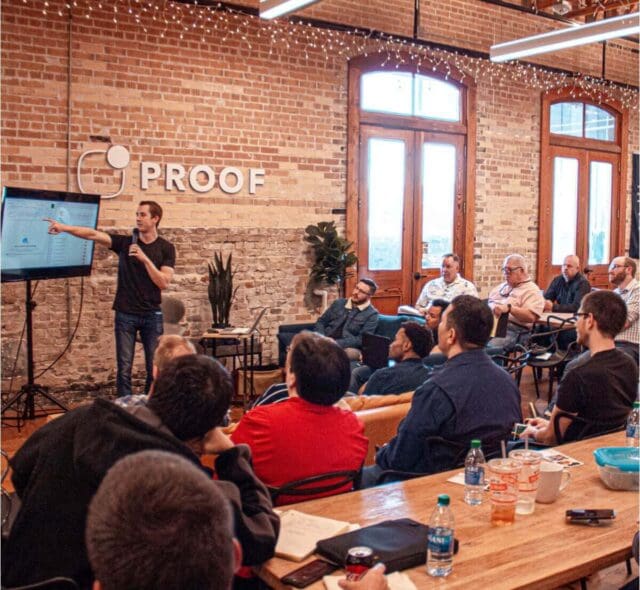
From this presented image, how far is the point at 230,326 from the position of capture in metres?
7.81

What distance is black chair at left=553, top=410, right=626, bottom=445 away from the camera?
11.5 feet

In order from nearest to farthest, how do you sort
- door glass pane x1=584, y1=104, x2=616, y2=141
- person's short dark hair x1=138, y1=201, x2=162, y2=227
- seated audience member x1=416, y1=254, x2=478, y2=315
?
person's short dark hair x1=138, y1=201, x2=162, y2=227
seated audience member x1=416, y1=254, x2=478, y2=315
door glass pane x1=584, y1=104, x2=616, y2=141

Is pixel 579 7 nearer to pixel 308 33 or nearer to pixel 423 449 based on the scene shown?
pixel 308 33

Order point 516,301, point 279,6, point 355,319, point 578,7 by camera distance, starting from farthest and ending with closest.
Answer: point 578,7, point 516,301, point 355,319, point 279,6

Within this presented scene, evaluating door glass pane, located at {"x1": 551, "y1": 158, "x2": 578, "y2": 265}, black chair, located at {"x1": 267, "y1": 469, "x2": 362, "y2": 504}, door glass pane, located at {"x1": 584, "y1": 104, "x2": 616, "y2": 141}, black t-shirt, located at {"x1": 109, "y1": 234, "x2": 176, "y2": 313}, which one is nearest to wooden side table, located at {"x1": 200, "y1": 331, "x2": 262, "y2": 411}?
black t-shirt, located at {"x1": 109, "y1": 234, "x2": 176, "y2": 313}

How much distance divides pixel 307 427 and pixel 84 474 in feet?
3.31

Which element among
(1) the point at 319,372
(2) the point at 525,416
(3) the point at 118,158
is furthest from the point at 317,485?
(3) the point at 118,158

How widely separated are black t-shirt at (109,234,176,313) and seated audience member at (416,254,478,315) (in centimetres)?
293

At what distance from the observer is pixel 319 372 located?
2.87 m

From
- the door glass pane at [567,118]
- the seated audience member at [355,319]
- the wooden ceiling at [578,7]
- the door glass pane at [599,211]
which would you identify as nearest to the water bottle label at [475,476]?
the seated audience member at [355,319]

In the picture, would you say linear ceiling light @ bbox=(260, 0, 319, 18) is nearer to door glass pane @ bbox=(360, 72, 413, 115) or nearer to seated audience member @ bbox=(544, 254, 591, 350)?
door glass pane @ bbox=(360, 72, 413, 115)

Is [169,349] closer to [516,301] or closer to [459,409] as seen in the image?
[459,409]

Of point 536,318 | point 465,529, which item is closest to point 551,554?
point 465,529

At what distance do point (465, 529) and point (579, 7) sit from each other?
9603mm
